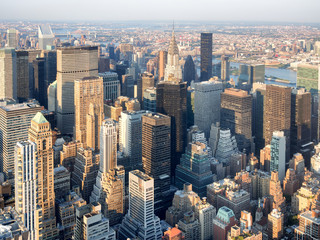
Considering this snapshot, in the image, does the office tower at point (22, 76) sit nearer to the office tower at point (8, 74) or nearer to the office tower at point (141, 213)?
the office tower at point (8, 74)

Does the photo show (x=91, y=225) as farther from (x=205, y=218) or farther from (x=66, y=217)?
(x=205, y=218)

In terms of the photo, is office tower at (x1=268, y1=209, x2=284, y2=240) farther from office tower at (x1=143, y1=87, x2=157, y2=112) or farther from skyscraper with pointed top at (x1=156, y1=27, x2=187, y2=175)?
office tower at (x1=143, y1=87, x2=157, y2=112)

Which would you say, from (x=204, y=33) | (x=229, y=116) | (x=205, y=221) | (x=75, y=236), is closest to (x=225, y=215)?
(x=205, y=221)

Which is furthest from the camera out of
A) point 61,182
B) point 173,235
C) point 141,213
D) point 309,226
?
point 61,182

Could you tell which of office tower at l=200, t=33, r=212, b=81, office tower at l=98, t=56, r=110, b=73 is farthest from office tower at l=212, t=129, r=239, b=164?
office tower at l=98, t=56, r=110, b=73

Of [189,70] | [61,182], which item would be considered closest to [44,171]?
[61,182]

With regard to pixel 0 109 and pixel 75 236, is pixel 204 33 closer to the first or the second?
pixel 0 109
